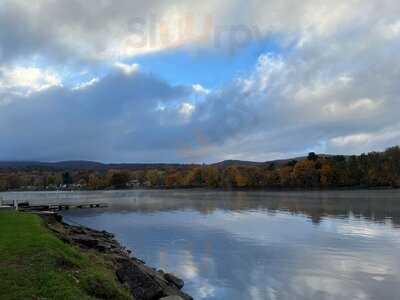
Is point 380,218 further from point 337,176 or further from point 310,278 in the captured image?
point 337,176

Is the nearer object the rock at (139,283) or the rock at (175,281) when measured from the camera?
the rock at (139,283)

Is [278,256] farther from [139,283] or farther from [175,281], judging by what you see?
[139,283]

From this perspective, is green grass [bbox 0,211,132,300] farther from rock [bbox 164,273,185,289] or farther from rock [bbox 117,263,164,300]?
rock [bbox 164,273,185,289]

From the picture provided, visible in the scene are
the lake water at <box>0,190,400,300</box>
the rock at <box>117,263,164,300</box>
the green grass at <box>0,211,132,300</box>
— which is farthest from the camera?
the lake water at <box>0,190,400,300</box>

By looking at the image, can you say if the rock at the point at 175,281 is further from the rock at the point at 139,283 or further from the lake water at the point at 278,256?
the rock at the point at 139,283

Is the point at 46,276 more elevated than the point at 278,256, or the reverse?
the point at 46,276

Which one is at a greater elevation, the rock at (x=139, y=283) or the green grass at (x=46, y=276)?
the green grass at (x=46, y=276)

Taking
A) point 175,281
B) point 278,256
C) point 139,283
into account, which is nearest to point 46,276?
point 139,283

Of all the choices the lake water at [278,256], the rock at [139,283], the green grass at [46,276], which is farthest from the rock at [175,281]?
the green grass at [46,276]

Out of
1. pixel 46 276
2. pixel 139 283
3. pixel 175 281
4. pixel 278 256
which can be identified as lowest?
pixel 278 256

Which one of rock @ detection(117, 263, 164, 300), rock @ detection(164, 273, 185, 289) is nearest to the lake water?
rock @ detection(164, 273, 185, 289)

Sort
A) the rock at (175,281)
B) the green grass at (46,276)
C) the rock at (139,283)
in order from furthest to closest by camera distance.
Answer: the rock at (175,281) < the rock at (139,283) < the green grass at (46,276)

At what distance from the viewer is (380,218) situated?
176 ft

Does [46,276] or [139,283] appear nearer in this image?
[46,276]
